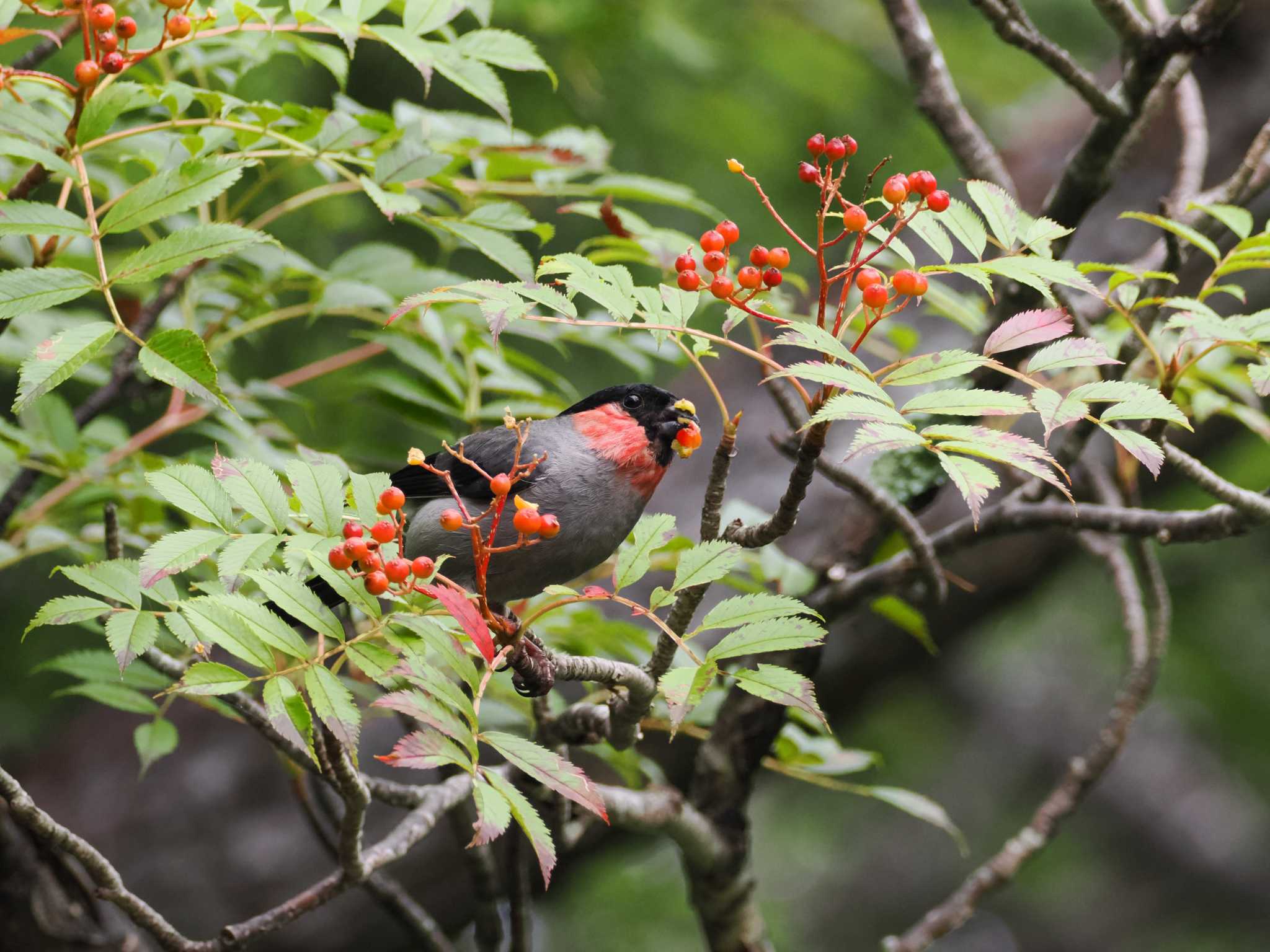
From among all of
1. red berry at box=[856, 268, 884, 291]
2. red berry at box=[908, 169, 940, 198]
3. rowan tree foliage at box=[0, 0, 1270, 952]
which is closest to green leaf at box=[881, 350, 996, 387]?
rowan tree foliage at box=[0, 0, 1270, 952]

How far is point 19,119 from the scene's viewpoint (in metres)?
1.75

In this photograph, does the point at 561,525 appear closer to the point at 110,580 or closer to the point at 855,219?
the point at 110,580

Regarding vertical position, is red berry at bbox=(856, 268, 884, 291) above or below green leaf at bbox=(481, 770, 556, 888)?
above

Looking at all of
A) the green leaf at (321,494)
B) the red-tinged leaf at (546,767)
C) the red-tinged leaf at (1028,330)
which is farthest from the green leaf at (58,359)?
the red-tinged leaf at (1028,330)

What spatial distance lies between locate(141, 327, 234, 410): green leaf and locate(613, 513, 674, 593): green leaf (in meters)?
0.57

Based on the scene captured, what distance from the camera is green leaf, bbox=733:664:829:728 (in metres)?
1.42

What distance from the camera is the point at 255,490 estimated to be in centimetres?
161

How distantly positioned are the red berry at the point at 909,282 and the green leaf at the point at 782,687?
1.60ft

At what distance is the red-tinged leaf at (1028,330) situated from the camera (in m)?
1.50

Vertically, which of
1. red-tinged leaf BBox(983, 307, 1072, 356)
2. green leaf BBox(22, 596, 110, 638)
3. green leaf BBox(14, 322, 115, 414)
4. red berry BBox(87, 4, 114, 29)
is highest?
red-tinged leaf BBox(983, 307, 1072, 356)

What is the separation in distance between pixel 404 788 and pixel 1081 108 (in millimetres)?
3731

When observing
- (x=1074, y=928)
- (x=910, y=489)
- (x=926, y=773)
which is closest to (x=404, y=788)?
(x=910, y=489)

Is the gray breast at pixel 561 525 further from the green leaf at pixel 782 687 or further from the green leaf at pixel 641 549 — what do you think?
the green leaf at pixel 782 687

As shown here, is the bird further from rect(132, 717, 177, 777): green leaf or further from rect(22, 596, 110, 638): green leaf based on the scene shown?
rect(22, 596, 110, 638): green leaf
